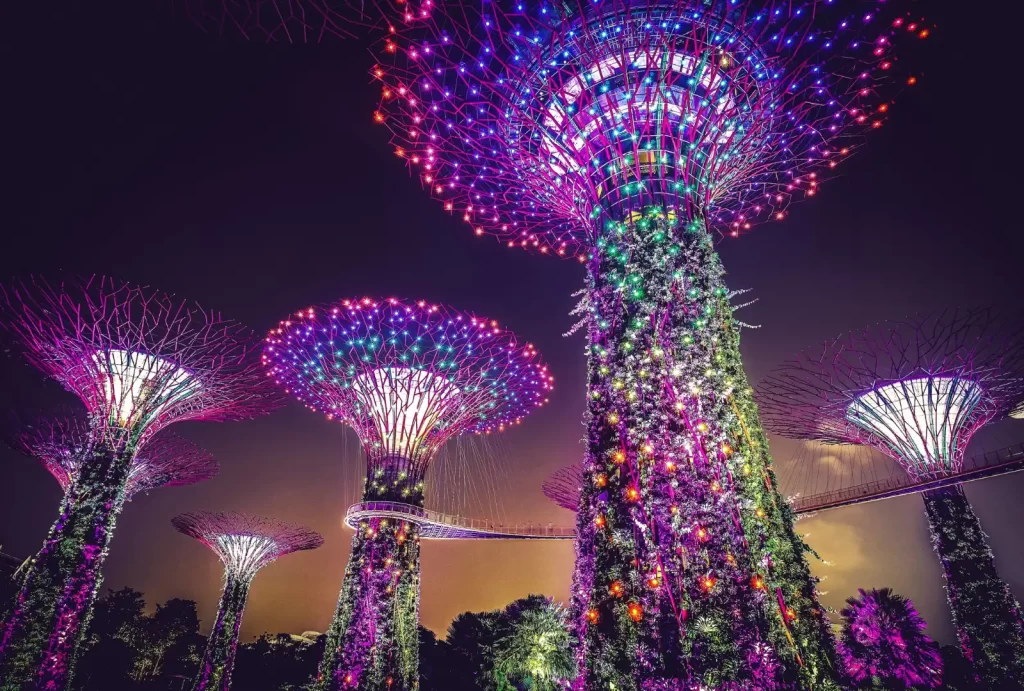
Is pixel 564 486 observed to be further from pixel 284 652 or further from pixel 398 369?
pixel 284 652

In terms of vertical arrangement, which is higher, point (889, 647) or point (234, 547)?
point (234, 547)

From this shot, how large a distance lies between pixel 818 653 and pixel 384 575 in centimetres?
1199

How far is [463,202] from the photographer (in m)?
12.4

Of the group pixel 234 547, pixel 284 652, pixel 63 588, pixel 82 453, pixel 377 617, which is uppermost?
pixel 82 453

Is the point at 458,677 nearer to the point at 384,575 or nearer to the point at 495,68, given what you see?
the point at 384,575

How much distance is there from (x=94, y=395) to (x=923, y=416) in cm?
2819

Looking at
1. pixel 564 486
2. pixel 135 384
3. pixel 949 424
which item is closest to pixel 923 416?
pixel 949 424

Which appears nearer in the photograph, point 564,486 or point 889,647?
point 889,647

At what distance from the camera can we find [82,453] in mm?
14875

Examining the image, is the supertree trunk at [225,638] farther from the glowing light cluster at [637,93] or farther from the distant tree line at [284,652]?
the glowing light cluster at [637,93]

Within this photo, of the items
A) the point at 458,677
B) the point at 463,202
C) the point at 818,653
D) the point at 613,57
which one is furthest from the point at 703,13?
the point at 458,677

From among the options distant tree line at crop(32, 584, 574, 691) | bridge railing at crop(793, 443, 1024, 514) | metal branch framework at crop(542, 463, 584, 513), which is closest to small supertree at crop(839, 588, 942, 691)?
bridge railing at crop(793, 443, 1024, 514)

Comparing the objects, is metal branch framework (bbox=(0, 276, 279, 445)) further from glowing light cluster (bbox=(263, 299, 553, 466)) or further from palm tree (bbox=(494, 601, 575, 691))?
palm tree (bbox=(494, 601, 575, 691))

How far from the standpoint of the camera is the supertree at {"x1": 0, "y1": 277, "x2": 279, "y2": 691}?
1224 cm
